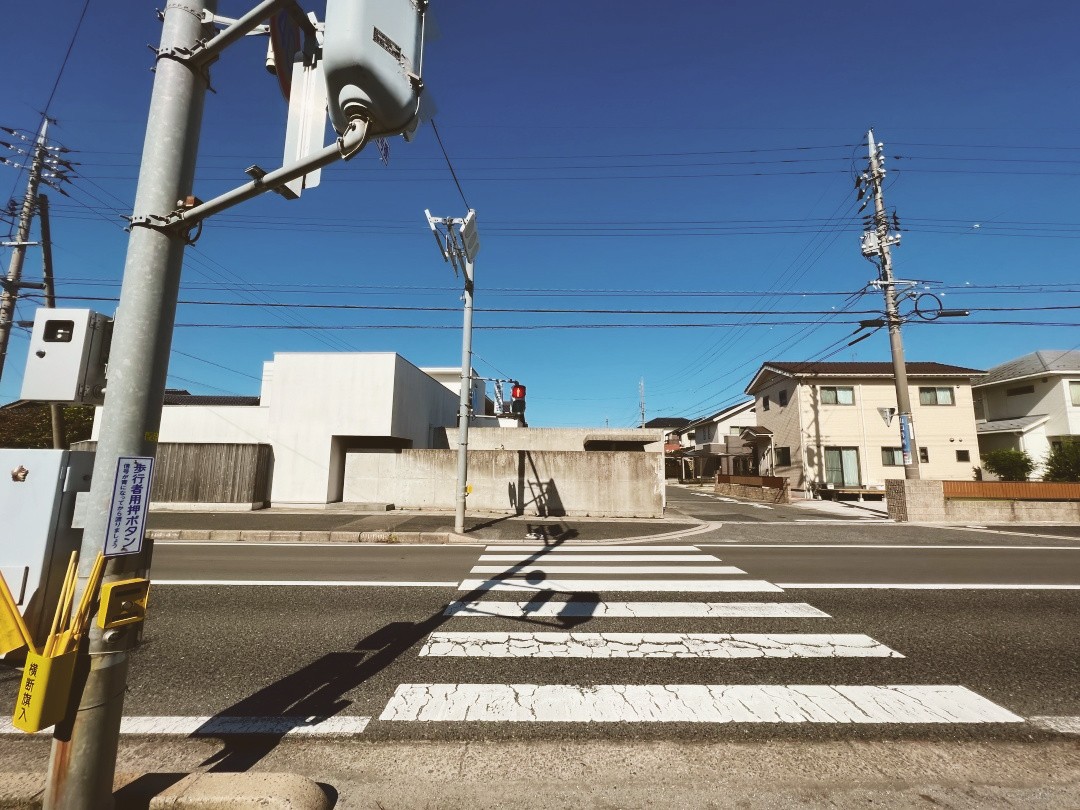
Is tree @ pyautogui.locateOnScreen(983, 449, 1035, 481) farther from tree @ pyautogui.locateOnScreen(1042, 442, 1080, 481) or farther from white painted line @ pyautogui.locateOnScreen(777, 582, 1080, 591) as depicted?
white painted line @ pyautogui.locateOnScreen(777, 582, 1080, 591)

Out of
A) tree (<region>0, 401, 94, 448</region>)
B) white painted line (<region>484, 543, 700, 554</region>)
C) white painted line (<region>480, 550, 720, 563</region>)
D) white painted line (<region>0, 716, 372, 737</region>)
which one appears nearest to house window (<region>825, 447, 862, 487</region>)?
white painted line (<region>484, 543, 700, 554</region>)

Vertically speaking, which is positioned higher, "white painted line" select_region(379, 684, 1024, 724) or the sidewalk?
the sidewalk

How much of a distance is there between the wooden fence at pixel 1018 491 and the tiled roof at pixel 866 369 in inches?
449

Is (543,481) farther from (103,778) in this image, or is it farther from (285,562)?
(103,778)

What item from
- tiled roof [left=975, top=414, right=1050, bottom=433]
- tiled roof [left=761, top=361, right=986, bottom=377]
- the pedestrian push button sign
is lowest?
the pedestrian push button sign

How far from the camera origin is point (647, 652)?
4.48 m

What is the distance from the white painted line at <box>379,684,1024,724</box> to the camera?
10.9 ft

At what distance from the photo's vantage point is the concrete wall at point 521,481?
15805 millimetres

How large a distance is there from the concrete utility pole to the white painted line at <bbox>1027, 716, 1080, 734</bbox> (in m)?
5.70

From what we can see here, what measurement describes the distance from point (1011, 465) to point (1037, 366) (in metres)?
10.2

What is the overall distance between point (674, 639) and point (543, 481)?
448 inches

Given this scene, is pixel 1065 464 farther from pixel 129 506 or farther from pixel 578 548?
pixel 129 506

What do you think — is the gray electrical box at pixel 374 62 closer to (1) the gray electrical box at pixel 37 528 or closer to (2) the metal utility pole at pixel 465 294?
(1) the gray electrical box at pixel 37 528

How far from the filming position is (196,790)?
90.0 inches
